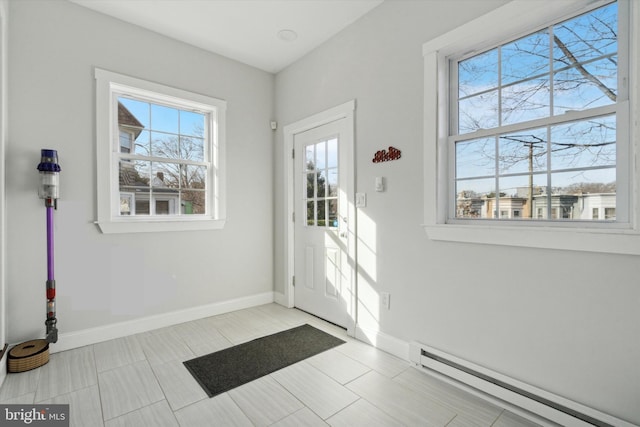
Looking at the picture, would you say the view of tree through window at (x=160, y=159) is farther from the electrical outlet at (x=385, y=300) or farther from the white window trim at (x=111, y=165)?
the electrical outlet at (x=385, y=300)

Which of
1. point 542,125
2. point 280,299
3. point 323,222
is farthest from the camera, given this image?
point 280,299

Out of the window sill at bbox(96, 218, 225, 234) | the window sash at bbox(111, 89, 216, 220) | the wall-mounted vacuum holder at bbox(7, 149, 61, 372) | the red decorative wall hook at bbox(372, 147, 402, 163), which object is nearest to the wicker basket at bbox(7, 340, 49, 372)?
the wall-mounted vacuum holder at bbox(7, 149, 61, 372)

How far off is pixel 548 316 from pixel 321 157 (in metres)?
2.37

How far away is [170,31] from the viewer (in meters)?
3.01

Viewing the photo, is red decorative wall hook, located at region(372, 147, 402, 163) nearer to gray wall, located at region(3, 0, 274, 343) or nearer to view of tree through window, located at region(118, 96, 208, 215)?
gray wall, located at region(3, 0, 274, 343)

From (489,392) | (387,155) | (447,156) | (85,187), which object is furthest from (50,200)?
(489,392)

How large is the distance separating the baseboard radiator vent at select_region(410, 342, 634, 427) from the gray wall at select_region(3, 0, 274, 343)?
7.52ft

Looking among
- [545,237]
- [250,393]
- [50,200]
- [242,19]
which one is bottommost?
[250,393]

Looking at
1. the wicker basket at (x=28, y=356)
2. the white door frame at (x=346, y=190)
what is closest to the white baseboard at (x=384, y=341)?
the white door frame at (x=346, y=190)

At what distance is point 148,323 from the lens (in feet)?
9.77

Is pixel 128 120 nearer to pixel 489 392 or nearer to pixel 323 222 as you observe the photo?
pixel 323 222

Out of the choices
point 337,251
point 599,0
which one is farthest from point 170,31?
point 599,0

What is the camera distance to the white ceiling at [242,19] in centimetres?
261

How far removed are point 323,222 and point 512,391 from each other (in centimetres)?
211
